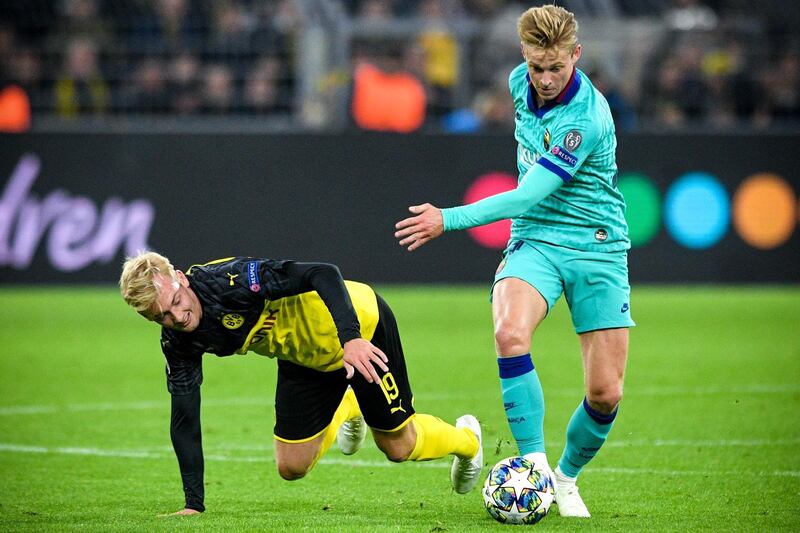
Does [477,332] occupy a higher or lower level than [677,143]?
lower

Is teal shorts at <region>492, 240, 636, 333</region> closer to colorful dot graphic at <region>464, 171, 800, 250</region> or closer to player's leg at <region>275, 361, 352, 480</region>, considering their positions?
player's leg at <region>275, 361, 352, 480</region>

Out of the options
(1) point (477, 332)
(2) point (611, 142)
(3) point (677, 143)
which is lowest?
(1) point (477, 332)

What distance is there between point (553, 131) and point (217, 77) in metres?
12.3

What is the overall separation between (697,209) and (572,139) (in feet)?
37.2

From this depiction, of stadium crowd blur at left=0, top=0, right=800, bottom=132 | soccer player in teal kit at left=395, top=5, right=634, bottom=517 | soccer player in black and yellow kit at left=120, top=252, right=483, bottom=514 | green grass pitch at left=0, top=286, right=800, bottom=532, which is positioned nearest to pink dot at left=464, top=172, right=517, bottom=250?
stadium crowd blur at left=0, top=0, right=800, bottom=132

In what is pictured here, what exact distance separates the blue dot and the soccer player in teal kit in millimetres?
10859

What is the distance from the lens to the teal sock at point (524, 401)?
566 centimetres

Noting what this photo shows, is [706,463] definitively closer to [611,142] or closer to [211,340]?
[611,142]

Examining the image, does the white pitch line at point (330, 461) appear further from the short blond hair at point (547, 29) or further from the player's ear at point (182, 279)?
the short blond hair at point (547, 29)

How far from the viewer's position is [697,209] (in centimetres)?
1661

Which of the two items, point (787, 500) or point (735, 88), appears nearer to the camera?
point (787, 500)

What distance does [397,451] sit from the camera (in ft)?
20.3

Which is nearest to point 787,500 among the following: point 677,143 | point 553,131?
point 553,131

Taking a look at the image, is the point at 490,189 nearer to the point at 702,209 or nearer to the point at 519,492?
the point at 702,209
